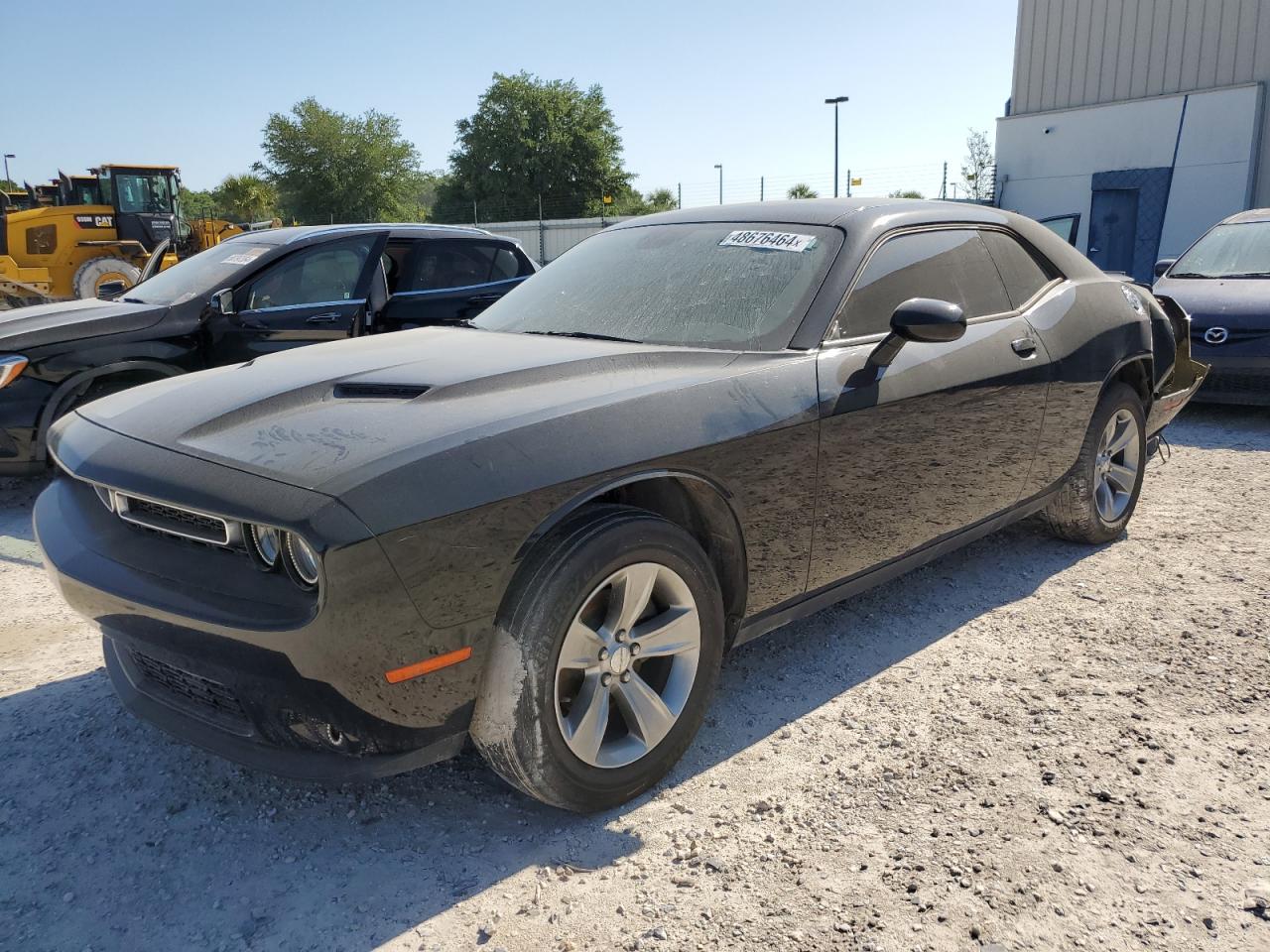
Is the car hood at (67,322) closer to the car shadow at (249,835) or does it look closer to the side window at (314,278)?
the side window at (314,278)

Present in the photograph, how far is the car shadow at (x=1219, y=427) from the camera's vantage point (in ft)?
22.2

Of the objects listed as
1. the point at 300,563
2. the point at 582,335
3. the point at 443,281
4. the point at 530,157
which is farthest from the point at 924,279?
the point at 530,157

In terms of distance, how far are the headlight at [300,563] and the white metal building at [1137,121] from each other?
1705cm

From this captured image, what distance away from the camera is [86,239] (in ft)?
52.6

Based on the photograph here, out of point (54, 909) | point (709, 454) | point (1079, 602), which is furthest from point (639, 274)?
point (54, 909)

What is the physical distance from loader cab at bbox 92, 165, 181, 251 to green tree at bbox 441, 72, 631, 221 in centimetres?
3739

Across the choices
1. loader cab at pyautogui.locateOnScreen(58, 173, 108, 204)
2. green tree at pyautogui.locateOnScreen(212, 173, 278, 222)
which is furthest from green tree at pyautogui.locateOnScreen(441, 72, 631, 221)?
loader cab at pyautogui.locateOnScreen(58, 173, 108, 204)

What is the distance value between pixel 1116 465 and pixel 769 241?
2.31 m

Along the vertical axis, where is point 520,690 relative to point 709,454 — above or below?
below

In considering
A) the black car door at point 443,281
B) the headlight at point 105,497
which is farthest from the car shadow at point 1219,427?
the headlight at point 105,497

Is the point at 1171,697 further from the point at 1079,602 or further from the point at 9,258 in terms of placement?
the point at 9,258

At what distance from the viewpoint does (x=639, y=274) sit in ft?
11.5

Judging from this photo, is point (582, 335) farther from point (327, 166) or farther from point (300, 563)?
point (327, 166)

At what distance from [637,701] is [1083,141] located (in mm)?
19141
